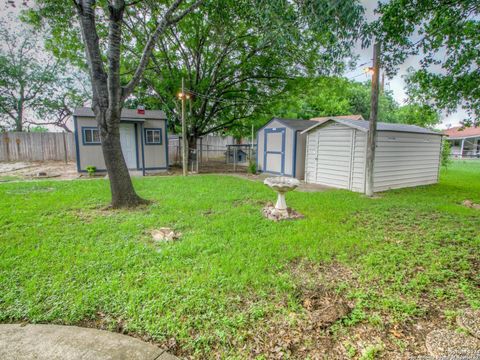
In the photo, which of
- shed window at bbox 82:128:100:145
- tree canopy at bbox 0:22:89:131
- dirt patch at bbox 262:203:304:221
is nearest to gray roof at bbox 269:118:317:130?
dirt patch at bbox 262:203:304:221

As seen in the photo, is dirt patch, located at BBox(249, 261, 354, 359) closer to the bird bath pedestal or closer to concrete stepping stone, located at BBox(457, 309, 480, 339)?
concrete stepping stone, located at BBox(457, 309, 480, 339)

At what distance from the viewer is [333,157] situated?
8.16m

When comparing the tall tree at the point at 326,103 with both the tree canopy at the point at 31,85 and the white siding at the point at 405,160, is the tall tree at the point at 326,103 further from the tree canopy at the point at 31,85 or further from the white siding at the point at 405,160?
the tree canopy at the point at 31,85

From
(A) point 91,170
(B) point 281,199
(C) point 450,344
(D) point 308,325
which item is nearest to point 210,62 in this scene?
(A) point 91,170

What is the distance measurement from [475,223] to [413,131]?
4391 millimetres

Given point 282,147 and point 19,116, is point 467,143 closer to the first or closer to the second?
point 282,147

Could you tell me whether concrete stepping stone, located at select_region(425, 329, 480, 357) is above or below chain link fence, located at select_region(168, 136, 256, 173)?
below

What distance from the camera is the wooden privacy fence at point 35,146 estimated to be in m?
13.4

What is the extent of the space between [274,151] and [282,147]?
552 millimetres

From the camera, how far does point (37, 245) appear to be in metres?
3.50

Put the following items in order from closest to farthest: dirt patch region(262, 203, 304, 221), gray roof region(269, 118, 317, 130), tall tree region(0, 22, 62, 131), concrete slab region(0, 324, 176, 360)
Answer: concrete slab region(0, 324, 176, 360), dirt patch region(262, 203, 304, 221), gray roof region(269, 118, 317, 130), tall tree region(0, 22, 62, 131)

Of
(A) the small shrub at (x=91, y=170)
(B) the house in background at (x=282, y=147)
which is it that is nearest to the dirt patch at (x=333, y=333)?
(B) the house in background at (x=282, y=147)

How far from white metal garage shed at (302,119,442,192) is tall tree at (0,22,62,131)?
16971 mm

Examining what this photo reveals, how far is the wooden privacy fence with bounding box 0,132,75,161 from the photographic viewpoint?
13.4 m
